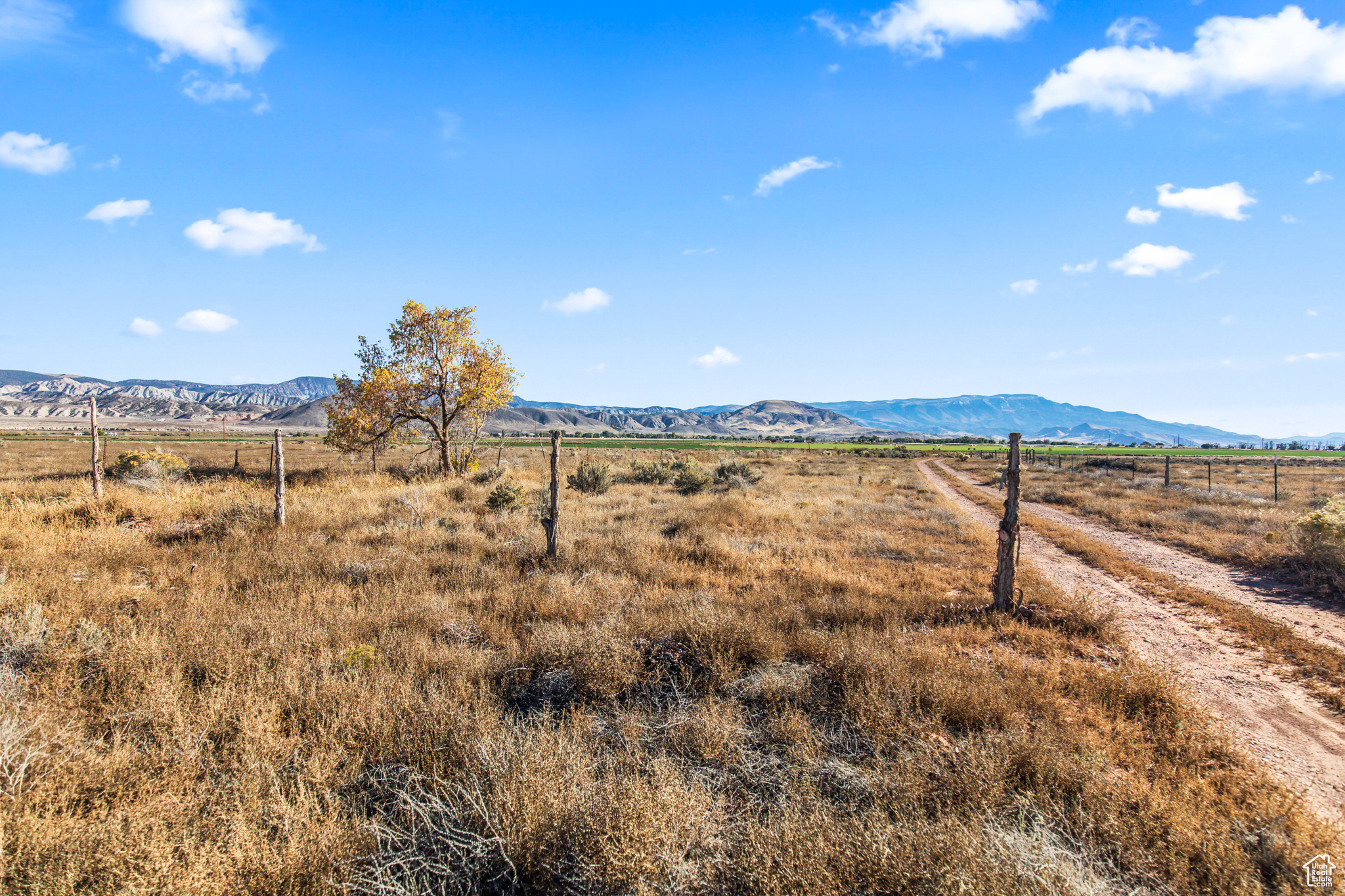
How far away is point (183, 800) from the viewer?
3529mm

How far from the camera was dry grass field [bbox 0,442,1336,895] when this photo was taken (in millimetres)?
3062

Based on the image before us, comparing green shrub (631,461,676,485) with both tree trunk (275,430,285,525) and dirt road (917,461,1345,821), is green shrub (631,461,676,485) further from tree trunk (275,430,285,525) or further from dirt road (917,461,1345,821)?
dirt road (917,461,1345,821)

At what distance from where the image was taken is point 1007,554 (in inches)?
327

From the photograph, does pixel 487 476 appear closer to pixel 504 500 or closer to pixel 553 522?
pixel 504 500

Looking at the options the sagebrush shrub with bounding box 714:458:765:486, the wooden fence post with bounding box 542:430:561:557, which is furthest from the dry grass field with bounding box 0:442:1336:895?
the sagebrush shrub with bounding box 714:458:765:486

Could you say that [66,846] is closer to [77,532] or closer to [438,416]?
[77,532]

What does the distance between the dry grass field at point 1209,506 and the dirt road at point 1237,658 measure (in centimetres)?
88

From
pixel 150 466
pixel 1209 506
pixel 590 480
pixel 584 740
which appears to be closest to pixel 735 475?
pixel 590 480

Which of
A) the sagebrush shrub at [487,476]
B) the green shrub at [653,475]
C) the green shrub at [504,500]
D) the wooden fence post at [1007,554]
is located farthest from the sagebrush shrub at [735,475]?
the wooden fence post at [1007,554]

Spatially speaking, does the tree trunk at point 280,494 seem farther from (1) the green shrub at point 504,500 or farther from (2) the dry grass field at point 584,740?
(1) the green shrub at point 504,500

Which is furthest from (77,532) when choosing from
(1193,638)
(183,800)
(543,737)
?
(1193,638)

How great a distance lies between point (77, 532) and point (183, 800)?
10.7 metres

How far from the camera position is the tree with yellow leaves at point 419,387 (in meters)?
20.7

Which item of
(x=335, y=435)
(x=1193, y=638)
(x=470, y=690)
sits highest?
(x=335, y=435)
